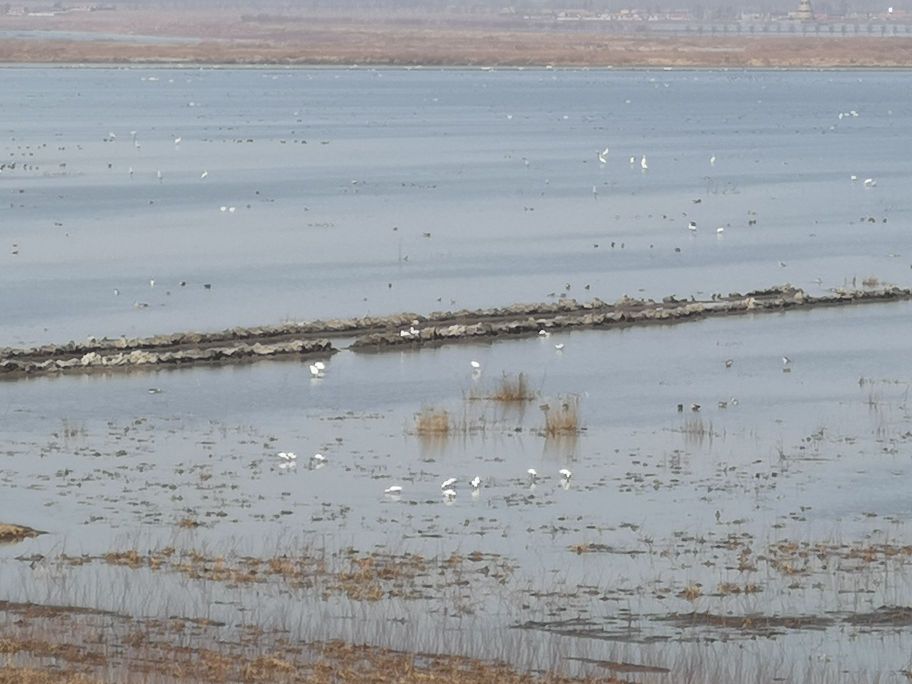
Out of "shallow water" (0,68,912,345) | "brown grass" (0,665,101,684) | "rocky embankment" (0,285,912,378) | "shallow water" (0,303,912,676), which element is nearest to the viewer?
"brown grass" (0,665,101,684)

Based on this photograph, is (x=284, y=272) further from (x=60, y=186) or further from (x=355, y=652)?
(x=355, y=652)

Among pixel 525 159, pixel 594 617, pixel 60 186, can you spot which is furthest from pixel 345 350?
pixel 525 159

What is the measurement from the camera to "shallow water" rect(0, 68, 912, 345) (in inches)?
1662

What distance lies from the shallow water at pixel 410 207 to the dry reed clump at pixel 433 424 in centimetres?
989

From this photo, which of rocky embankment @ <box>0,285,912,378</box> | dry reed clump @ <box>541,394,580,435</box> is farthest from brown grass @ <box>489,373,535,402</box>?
rocky embankment @ <box>0,285,912,378</box>

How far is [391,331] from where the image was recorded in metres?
35.3

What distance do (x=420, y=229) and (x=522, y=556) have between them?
117 feet

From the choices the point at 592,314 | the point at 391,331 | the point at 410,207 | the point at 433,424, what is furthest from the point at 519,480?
the point at 410,207

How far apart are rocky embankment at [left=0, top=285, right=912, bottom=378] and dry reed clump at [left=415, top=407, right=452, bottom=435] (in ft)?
19.2

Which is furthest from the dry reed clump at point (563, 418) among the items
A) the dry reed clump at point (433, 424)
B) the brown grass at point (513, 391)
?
the dry reed clump at point (433, 424)

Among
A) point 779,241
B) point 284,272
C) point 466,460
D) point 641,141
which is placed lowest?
point 466,460

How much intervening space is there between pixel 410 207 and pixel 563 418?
113ft

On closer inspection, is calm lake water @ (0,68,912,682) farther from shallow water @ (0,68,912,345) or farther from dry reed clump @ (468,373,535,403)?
dry reed clump @ (468,373,535,403)

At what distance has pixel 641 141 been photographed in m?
97.6
